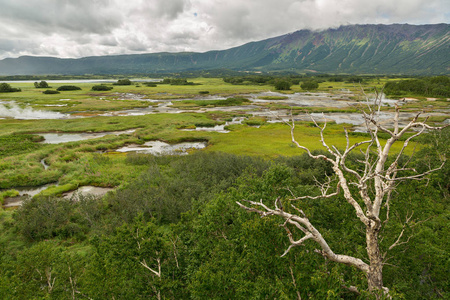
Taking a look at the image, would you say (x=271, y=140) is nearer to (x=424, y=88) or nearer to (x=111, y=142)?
(x=111, y=142)

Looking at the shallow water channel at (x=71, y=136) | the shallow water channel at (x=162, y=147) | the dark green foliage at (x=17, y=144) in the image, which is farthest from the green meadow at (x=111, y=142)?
the shallow water channel at (x=162, y=147)

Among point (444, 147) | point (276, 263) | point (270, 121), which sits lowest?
point (270, 121)

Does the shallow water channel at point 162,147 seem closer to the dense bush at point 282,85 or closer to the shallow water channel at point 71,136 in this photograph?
the shallow water channel at point 71,136

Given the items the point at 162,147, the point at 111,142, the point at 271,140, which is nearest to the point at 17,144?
the point at 111,142

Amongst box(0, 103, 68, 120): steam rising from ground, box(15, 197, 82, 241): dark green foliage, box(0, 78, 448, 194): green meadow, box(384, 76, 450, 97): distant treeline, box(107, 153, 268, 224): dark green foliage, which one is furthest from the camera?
box(384, 76, 450, 97): distant treeline

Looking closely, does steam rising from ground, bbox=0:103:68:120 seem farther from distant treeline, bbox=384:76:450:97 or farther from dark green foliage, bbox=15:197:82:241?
distant treeline, bbox=384:76:450:97

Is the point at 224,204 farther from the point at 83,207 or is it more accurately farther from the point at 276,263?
the point at 83,207

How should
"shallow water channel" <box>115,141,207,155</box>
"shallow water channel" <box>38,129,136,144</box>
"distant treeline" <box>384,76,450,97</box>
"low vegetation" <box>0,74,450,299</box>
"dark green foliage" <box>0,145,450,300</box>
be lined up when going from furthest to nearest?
"distant treeline" <box>384,76,450,97</box> → "shallow water channel" <box>38,129,136,144</box> → "shallow water channel" <box>115,141,207,155</box> → "low vegetation" <box>0,74,450,299</box> → "dark green foliage" <box>0,145,450,300</box>

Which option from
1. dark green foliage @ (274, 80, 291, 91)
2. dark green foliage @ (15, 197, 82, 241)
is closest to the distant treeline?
dark green foliage @ (274, 80, 291, 91)

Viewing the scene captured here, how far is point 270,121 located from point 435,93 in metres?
121

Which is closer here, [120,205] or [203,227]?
[203,227]

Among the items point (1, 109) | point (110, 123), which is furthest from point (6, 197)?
point (1, 109)

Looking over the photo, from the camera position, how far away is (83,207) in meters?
23.9

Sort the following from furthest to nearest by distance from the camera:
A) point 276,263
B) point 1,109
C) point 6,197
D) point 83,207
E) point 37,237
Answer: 1. point 1,109
2. point 6,197
3. point 83,207
4. point 37,237
5. point 276,263
